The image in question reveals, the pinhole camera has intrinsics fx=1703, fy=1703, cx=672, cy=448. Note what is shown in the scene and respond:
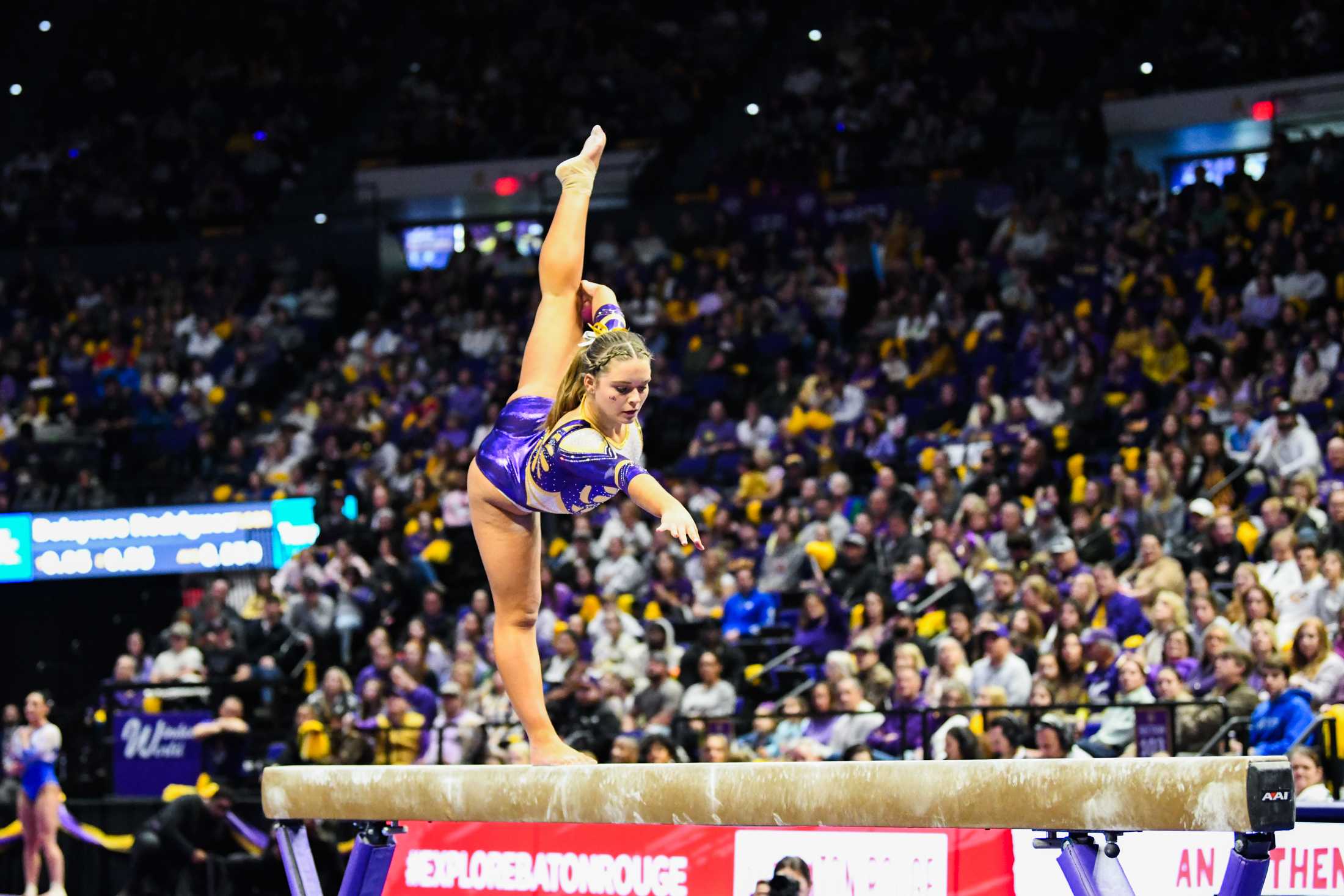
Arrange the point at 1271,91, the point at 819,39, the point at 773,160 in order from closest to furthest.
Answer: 1. the point at 1271,91
2. the point at 773,160
3. the point at 819,39

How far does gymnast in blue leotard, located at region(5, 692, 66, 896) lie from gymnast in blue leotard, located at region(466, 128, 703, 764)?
739 centimetres

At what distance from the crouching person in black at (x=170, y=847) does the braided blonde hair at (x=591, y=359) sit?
659cm

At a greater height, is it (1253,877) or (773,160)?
(773,160)

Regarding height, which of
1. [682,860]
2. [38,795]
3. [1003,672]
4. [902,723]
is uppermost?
[1003,672]

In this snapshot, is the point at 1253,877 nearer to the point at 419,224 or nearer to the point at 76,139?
the point at 419,224

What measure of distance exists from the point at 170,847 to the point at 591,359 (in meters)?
6.99

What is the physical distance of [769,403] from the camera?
48.1 ft

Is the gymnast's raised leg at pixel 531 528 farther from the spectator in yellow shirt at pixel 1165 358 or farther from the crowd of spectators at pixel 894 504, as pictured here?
the spectator in yellow shirt at pixel 1165 358

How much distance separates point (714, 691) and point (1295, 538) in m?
3.54

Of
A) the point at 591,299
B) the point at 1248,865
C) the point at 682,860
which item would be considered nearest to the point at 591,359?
the point at 591,299

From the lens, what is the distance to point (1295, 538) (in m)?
9.77

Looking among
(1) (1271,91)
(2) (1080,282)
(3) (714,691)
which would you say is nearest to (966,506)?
(3) (714,691)

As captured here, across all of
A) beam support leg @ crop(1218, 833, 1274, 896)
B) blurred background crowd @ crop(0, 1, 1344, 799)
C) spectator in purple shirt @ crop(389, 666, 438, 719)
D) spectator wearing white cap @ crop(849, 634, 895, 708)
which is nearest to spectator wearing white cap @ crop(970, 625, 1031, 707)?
blurred background crowd @ crop(0, 1, 1344, 799)

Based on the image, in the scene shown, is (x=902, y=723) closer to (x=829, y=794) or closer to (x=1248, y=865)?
(x=829, y=794)
